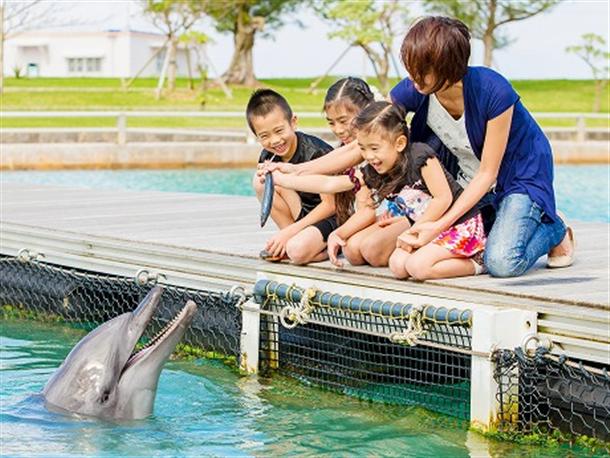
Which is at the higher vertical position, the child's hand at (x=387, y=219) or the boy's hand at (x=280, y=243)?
the child's hand at (x=387, y=219)

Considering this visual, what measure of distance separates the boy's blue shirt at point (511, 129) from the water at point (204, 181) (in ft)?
33.9

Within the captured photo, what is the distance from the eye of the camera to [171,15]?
130 feet

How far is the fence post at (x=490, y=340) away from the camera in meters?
5.52

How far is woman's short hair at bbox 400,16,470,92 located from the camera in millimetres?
5781

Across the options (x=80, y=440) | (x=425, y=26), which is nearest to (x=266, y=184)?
(x=425, y=26)

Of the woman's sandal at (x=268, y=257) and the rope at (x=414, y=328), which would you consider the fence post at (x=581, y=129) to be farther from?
the rope at (x=414, y=328)

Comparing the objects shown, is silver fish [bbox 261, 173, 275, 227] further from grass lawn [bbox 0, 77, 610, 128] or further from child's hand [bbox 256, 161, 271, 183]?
grass lawn [bbox 0, 77, 610, 128]

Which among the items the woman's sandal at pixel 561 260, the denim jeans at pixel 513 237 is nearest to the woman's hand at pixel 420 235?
the denim jeans at pixel 513 237

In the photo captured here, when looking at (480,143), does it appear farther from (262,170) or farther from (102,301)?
(102,301)

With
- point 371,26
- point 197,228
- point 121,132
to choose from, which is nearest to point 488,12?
point 371,26

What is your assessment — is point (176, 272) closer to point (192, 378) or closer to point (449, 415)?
point (192, 378)

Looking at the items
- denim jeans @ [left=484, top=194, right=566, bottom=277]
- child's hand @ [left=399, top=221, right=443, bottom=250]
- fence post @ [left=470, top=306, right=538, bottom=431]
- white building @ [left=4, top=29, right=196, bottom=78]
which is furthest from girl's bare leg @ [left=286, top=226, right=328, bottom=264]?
white building @ [left=4, top=29, right=196, bottom=78]

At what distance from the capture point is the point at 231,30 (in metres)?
45.7

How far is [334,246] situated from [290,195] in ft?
2.01
